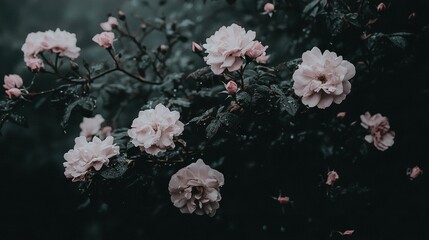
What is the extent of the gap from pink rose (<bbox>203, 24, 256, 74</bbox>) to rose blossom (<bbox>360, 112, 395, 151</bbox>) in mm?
637

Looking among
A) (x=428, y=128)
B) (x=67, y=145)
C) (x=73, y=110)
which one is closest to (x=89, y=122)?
(x=73, y=110)

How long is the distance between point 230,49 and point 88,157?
552 mm

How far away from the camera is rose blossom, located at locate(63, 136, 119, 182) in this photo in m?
1.25

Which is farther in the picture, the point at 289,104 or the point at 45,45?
the point at 45,45

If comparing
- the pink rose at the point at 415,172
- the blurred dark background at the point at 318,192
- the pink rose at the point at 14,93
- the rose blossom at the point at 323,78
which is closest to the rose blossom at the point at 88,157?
the blurred dark background at the point at 318,192

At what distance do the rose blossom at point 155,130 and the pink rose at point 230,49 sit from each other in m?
0.21

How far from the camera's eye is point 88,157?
1249 mm

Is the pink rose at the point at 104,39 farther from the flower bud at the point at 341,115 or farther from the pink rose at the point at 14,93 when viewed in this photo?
the flower bud at the point at 341,115

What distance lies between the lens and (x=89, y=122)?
1875 mm

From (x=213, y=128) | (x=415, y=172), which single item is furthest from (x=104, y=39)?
(x=415, y=172)

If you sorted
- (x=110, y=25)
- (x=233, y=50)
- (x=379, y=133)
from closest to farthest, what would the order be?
(x=233, y=50) < (x=379, y=133) < (x=110, y=25)

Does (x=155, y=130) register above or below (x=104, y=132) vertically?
above

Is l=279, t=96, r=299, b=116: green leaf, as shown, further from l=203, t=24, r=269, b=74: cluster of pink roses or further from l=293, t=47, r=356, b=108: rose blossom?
l=203, t=24, r=269, b=74: cluster of pink roses

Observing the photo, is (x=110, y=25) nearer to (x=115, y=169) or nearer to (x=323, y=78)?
(x=115, y=169)
